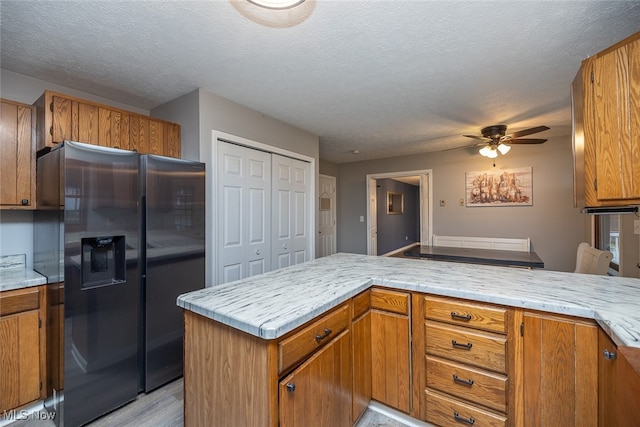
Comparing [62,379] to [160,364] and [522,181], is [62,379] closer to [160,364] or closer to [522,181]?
[160,364]

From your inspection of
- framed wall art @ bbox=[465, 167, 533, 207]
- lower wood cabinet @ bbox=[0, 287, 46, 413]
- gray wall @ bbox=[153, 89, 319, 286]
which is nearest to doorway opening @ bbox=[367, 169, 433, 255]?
framed wall art @ bbox=[465, 167, 533, 207]

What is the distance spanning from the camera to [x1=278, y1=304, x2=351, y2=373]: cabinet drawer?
3.40 ft

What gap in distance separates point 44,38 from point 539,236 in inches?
229

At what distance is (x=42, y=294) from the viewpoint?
5.86 ft

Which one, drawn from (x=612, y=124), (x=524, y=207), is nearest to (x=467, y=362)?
(x=612, y=124)

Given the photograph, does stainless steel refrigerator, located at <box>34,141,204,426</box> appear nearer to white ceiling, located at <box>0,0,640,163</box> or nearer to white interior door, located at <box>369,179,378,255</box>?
white ceiling, located at <box>0,0,640,163</box>

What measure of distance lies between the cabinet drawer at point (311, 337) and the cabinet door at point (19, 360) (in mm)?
1889

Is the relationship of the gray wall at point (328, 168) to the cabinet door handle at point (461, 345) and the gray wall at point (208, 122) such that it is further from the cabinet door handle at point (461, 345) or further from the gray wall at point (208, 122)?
the cabinet door handle at point (461, 345)

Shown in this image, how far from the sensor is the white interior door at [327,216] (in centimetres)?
534

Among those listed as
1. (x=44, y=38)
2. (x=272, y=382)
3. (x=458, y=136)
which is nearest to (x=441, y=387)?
(x=272, y=382)

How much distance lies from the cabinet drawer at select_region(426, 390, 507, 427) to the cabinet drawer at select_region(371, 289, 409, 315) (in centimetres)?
48

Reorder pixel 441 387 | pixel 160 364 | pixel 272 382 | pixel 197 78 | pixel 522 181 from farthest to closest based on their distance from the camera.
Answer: pixel 522 181
pixel 197 78
pixel 160 364
pixel 441 387
pixel 272 382

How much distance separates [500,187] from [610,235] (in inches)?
55.8

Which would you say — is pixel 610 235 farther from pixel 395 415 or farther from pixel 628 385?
pixel 395 415
